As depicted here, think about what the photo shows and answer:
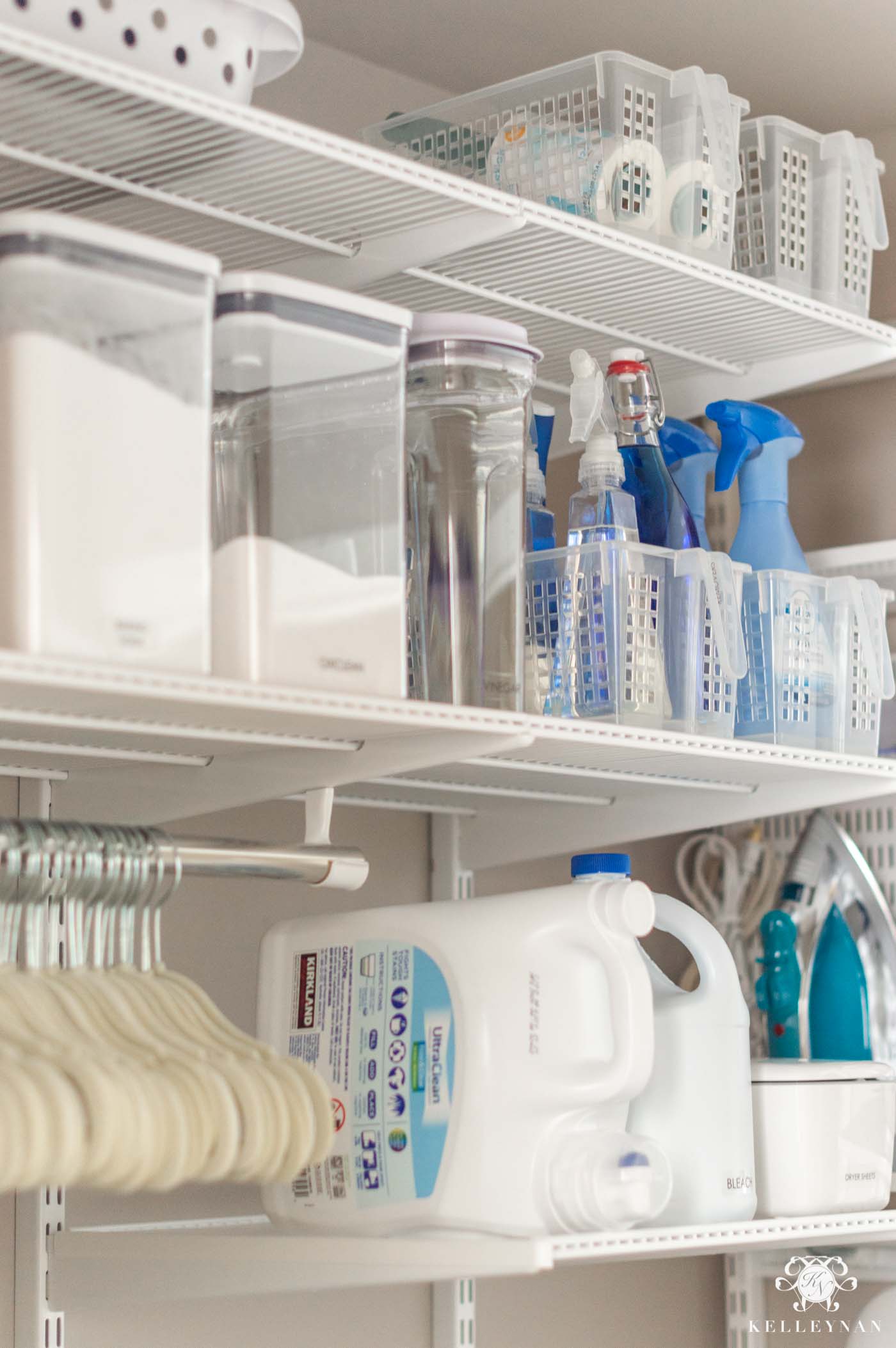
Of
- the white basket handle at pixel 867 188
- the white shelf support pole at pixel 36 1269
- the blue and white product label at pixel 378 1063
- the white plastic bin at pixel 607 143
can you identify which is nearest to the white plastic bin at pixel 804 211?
the white basket handle at pixel 867 188

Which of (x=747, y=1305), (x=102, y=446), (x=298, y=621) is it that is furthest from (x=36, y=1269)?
(x=747, y=1305)

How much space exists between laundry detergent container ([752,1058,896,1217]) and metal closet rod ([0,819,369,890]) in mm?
523

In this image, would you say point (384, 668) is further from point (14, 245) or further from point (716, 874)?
point (716, 874)

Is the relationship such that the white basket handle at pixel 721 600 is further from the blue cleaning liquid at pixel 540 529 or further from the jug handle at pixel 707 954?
the jug handle at pixel 707 954

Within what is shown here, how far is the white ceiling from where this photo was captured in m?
2.09

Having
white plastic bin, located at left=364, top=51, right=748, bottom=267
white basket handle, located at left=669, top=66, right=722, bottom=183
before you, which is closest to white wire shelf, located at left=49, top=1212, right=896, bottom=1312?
white plastic bin, located at left=364, top=51, right=748, bottom=267

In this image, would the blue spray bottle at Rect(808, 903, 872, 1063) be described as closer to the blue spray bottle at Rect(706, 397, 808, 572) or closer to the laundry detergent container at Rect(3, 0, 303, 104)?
the blue spray bottle at Rect(706, 397, 808, 572)

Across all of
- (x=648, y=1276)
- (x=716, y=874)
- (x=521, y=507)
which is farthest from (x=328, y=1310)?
(x=521, y=507)

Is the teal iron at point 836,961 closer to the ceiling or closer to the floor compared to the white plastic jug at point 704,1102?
closer to the ceiling

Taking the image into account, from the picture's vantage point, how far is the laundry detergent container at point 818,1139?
173 cm

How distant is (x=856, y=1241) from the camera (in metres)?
1.87

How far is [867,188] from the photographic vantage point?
2.03 metres

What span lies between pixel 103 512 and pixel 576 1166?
2.27 ft

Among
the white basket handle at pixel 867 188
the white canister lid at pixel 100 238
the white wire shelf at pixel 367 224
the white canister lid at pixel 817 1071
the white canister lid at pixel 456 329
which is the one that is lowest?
the white canister lid at pixel 817 1071
